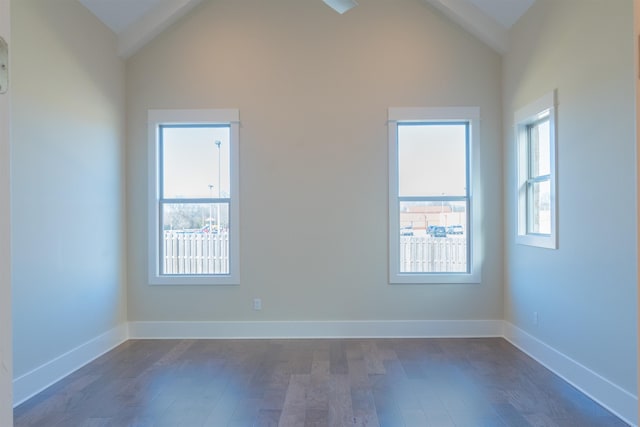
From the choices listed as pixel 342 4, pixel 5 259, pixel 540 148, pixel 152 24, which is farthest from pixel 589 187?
pixel 152 24

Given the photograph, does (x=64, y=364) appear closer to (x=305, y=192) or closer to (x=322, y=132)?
(x=305, y=192)

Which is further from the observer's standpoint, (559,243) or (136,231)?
(136,231)

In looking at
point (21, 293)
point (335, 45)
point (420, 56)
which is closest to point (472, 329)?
point (420, 56)

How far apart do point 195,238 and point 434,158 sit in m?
2.79

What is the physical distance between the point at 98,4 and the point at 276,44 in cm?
172

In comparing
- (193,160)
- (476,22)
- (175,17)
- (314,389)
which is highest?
(175,17)

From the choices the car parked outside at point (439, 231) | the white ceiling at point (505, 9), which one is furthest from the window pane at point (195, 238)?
the white ceiling at point (505, 9)

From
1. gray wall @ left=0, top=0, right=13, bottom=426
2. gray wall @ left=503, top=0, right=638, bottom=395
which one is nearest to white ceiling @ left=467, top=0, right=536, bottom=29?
gray wall @ left=503, top=0, right=638, bottom=395

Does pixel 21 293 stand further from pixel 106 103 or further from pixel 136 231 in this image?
pixel 106 103

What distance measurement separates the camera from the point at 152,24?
4.19 meters

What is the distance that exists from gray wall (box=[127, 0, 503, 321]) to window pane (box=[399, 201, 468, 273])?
220mm

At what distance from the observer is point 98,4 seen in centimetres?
380

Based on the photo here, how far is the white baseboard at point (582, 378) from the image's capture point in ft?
8.44

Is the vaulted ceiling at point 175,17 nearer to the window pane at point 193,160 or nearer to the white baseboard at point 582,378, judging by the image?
the window pane at point 193,160
